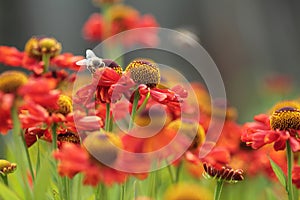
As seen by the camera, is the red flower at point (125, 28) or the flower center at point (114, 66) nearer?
the flower center at point (114, 66)

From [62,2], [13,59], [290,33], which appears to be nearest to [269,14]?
[290,33]

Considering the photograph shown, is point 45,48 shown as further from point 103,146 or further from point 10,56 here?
point 103,146

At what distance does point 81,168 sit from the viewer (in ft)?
2.09

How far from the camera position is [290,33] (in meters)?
4.58

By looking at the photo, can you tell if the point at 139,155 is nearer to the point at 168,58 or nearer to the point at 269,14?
the point at 168,58

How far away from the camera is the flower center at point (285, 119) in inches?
34.6

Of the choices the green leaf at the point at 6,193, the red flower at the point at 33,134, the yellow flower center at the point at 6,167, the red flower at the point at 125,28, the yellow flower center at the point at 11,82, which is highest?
the red flower at the point at 125,28

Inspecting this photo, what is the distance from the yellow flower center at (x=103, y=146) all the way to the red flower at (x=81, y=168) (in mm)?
19

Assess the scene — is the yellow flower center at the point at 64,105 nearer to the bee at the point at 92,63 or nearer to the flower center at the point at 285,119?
the bee at the point at 92,63

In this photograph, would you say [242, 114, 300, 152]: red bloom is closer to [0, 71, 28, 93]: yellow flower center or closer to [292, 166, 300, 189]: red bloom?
[292, 166, 300, 189]: red bloom

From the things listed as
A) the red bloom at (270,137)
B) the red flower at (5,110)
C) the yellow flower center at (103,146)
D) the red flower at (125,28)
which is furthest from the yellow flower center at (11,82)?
the red flower at (125,28)

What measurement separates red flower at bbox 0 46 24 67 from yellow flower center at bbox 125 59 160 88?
27 centimetres

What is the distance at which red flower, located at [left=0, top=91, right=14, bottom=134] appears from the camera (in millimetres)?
665

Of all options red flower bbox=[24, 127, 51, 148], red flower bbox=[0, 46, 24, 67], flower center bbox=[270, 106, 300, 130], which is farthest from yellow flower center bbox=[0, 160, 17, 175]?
flower center bbox=[270, 106, 300, 130]
